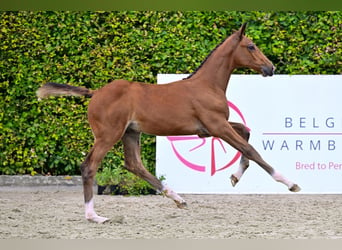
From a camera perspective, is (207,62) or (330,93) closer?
(207,62)

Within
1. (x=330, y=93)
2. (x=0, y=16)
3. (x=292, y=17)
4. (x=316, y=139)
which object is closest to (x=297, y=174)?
(x=316, y=139)

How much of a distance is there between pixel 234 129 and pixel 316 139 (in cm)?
257

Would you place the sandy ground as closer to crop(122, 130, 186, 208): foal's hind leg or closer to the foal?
the foal

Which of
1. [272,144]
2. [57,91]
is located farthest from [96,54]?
[57,91]

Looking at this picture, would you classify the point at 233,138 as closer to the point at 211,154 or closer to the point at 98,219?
the point at 98,219

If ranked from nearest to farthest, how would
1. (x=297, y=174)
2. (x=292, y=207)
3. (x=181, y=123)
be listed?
(x=181, y=123) → (x=292, y=207) → (x=297, y=174)

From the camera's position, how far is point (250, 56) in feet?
23.0

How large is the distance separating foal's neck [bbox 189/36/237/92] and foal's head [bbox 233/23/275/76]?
7cm

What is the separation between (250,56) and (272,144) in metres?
2.61

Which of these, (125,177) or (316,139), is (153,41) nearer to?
(125,177)

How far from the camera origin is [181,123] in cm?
695

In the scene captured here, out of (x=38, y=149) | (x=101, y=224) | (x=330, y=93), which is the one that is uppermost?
(x=330, y=93)

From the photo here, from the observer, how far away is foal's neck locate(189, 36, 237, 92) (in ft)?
23.3

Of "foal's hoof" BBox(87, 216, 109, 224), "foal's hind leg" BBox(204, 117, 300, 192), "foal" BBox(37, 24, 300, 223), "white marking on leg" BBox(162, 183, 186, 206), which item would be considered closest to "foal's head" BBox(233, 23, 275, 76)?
"foal" BBox(37, 24, 300, 223)
